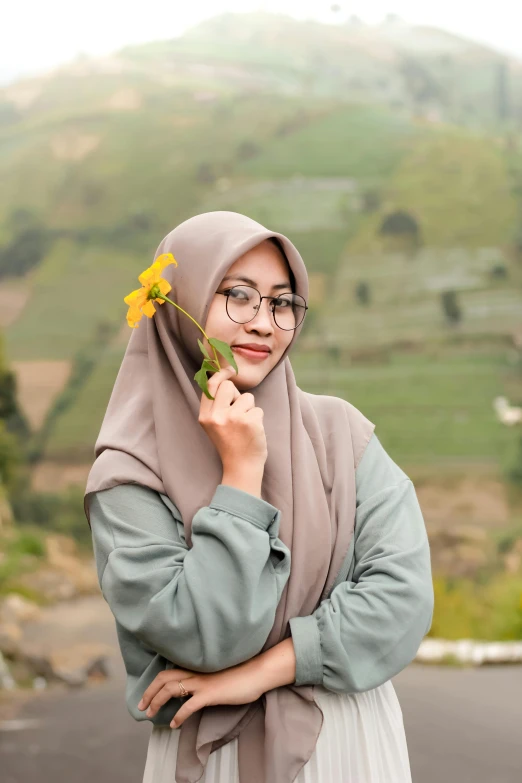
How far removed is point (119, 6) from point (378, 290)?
11.2ft

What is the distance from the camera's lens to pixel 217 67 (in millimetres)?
8188

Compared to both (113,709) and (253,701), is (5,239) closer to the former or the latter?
(113,709)

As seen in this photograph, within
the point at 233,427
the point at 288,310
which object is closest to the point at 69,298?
the point at 288,310

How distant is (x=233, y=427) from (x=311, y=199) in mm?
6598

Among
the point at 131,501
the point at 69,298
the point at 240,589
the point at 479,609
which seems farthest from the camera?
the point at 69,298

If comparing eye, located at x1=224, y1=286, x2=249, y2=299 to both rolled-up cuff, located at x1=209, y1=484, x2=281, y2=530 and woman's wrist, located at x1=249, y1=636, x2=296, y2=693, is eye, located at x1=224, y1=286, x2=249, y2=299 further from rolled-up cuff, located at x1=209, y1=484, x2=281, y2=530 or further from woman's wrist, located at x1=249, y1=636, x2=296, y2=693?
woman's wrist, located at x1=249, y1=636, x2=296, y2=693

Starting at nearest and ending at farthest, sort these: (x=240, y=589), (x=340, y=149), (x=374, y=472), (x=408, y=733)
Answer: (x=240, y=589) → (x=374, y=472) → (x=408, y=733) → (x=340, y=149)

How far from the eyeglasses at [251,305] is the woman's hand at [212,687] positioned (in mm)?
435

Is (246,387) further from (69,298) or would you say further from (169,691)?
(69,298)

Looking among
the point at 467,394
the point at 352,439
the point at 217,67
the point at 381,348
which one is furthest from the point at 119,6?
the point at 352,439

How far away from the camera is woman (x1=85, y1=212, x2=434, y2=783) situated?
1.06 m

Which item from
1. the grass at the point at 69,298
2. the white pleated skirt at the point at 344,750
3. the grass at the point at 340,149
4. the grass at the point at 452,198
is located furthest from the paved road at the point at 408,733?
the grass at the point at 340,149

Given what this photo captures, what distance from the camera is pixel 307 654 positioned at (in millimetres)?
1101

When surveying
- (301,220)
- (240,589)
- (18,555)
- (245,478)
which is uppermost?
(301,220)
